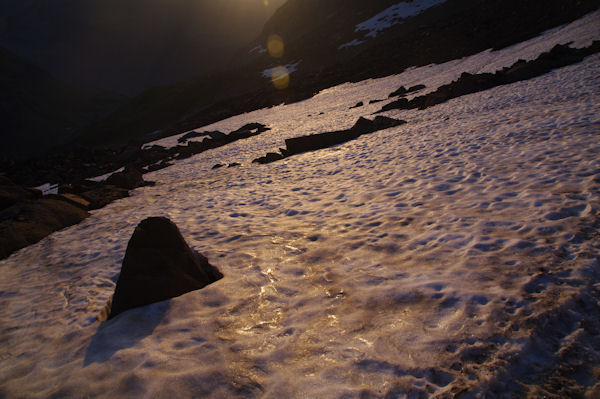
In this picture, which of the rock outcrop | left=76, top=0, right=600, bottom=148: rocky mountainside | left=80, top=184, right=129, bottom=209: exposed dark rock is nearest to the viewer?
left=80, top=184, right=129, bottom=209: exposed dark rock

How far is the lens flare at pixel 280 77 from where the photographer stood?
45.0m

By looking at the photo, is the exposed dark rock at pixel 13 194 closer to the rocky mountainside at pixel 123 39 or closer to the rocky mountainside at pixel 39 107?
the rocky mountainside at pixel 39 107

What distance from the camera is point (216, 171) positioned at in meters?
13.3

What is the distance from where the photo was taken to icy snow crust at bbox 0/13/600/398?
7.34 ft

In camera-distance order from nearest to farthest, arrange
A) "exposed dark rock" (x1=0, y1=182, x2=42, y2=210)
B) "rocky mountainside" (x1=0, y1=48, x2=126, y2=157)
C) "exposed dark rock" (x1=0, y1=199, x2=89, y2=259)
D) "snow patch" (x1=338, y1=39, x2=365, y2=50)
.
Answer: "exposed dark rock" (x1=0, y1=199, x2=89, y2=259) → "exposed dark rock" (x1=0, y1=182, x2=42, y2=210) → "snow patch" (x1=338, y1=39, x2=365, y2=50) → "rocky mountainside" (x1=0, y1=48, x2=126, y2=157)

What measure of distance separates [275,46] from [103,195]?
7062cm

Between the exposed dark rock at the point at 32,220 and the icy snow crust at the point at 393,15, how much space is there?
55.1 meters

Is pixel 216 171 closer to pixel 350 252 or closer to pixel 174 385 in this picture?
pixel 350 252

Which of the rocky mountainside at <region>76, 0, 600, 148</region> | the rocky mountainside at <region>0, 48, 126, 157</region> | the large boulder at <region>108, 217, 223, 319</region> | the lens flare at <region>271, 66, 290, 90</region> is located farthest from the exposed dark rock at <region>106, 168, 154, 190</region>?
the rocky mountainside at <region>0, 48, 126, 157</region>

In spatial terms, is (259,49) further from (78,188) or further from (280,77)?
(78,188)

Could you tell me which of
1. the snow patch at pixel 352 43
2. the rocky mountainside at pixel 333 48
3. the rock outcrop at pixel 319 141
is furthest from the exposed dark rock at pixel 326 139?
the snow patch at pixel 352 43

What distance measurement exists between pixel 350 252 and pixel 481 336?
1959 mm

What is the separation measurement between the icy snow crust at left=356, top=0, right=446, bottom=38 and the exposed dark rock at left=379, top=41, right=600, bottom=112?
142 ft

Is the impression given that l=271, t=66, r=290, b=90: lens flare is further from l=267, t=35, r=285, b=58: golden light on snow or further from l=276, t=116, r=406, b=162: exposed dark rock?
l=276, t=116, r=406, b=162: exposed dark rock
